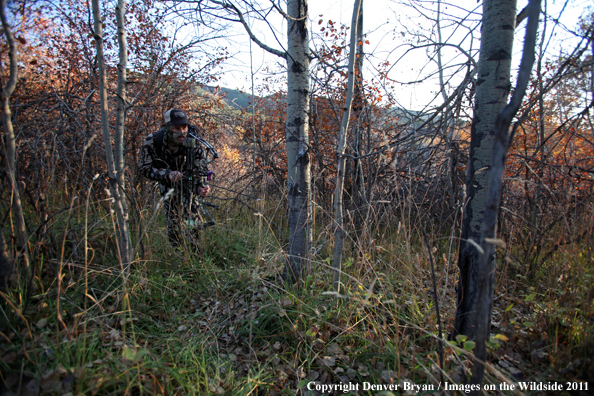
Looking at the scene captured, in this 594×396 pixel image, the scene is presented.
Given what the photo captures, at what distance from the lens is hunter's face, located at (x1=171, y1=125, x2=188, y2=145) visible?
3230mm

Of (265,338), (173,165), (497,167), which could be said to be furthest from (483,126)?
(173,165)

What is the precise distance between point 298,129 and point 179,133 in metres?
1.63

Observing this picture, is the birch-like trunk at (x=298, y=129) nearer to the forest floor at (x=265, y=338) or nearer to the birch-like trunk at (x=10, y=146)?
the forest floor at (x=265, y=338)

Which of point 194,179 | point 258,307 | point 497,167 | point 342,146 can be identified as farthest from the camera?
point 194,179

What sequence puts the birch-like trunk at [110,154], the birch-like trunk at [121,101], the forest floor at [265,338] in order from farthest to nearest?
the birch-like trunk at [121,101]
the birch-like trunk at [110,154]
the forest floor at [265,338]

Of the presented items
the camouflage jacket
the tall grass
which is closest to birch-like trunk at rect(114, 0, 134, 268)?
the tall grass

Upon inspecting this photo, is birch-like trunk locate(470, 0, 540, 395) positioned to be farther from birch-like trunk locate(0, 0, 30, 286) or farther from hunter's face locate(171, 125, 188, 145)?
hunter's face locate(171, 125, 188, 145)

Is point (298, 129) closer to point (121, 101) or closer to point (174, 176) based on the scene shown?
point (121, 101)

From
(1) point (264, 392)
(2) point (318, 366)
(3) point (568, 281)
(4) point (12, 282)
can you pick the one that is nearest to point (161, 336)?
(1) point (264, 392)

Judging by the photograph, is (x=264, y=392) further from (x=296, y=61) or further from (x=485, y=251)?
(x=296, y=61)

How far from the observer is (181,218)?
3.04m

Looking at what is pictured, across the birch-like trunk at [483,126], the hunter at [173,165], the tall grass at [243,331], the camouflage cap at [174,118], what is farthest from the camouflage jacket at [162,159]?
the birch-like trunk at [483,126]

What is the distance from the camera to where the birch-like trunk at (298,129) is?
2432mm

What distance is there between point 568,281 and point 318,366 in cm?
210
